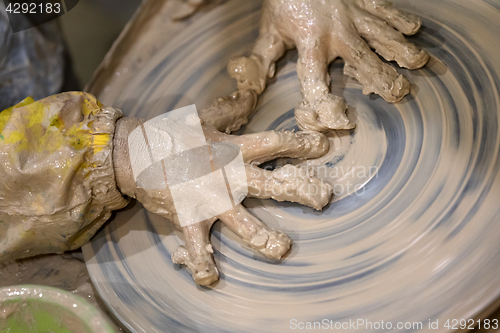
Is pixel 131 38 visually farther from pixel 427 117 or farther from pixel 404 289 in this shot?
pixel 404 289

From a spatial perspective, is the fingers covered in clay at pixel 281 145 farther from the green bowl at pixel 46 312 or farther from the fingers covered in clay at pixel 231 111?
the green bowl at pixel 46 312

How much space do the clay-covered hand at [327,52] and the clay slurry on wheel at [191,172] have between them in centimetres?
19

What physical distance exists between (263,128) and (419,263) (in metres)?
0.68

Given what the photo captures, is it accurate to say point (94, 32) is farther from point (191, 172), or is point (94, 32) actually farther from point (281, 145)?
point (281, 145)

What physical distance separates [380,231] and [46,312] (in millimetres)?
1089

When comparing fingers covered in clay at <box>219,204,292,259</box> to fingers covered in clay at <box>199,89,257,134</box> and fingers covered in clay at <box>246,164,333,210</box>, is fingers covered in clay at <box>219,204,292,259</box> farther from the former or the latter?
fingers covered in clay at <box>199,89,257,134</box>

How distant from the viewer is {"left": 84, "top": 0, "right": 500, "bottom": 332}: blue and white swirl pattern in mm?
1003

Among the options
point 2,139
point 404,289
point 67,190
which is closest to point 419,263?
point 404,289

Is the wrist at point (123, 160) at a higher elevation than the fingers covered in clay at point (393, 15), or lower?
lower

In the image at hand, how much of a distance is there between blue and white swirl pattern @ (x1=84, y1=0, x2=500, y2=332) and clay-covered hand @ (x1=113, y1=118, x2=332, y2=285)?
56 millimetres

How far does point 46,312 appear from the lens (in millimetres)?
1298

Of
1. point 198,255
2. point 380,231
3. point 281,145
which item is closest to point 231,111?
point 281,145

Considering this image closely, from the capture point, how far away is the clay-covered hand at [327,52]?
127cm

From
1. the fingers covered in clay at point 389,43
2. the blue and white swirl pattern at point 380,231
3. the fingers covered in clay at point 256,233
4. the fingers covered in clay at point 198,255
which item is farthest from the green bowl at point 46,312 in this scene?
the fingers covered in clay at point 389,43
